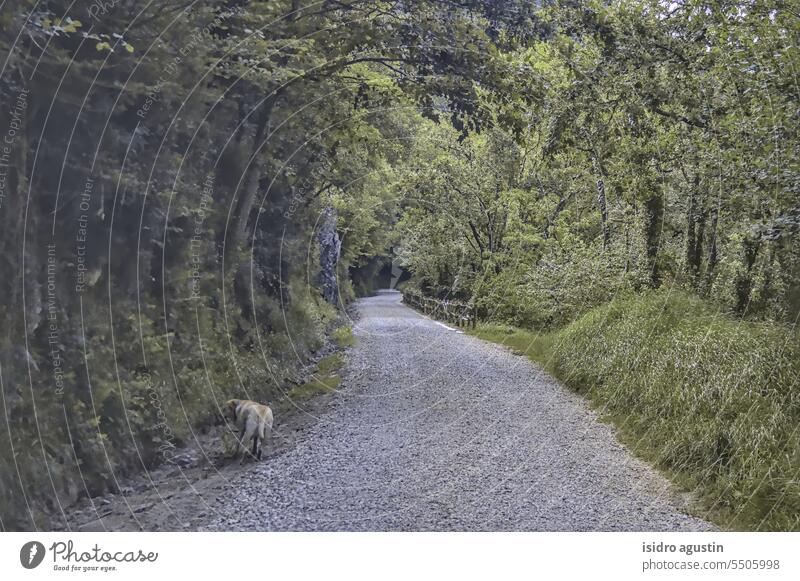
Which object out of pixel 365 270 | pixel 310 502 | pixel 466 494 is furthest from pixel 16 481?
pixel 365 270

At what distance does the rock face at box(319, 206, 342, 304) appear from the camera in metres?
15.4

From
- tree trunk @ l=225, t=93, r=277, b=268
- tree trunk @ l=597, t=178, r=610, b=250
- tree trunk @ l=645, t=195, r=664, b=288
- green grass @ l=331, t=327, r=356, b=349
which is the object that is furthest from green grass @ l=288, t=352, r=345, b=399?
tree trunk @ l=645, t=195, r=664, b=288

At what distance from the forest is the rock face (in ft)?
23.6

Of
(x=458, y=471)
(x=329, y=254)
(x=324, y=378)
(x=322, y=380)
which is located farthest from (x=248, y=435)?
(x=329, y=254)

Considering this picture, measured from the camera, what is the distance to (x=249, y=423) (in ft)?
16.2

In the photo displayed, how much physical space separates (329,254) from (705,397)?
1454 cm

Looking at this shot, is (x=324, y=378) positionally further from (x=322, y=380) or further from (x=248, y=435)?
A: (x=248, y=435)

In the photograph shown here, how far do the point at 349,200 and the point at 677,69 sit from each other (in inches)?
391

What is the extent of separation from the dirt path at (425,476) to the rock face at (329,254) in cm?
860

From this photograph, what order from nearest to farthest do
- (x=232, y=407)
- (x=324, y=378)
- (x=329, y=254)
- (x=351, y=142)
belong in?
(x=232, y=407) → (x=324, y=378) → (x=351, y=142) → (x=329, y=254)

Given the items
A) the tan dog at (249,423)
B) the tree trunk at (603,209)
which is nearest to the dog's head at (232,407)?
the tan dog at (249,423)

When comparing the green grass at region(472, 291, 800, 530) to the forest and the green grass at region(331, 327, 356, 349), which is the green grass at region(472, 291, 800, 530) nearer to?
the forest

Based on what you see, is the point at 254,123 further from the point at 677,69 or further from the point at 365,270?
the point at 365,270

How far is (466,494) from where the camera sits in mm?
4152
